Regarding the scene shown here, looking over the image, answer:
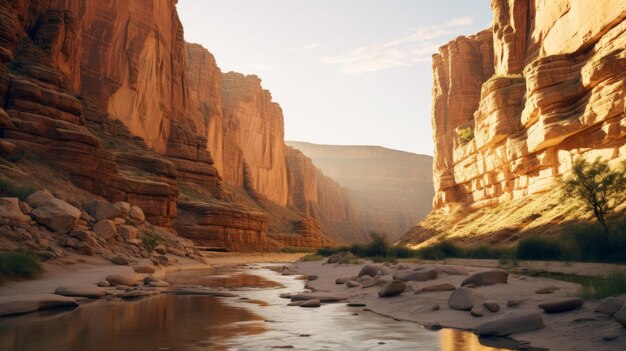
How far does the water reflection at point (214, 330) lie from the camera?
19.7 feet

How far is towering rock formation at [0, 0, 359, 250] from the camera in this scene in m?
29.2

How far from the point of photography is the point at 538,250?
65.6ft

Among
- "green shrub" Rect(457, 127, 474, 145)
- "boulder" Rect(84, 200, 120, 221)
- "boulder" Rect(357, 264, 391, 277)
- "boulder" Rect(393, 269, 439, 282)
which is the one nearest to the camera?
"boulder" Rect(393, 269, 439, 282)

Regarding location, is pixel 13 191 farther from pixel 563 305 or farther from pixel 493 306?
pixel 563 305

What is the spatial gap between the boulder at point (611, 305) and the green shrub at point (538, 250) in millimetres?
14172

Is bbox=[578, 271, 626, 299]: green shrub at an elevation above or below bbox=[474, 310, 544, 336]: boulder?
above

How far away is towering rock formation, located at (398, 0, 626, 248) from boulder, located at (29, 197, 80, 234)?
26.4 meters

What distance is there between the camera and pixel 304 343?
6.21 metres

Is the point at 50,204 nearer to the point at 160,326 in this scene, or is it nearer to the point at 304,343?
the point at 160,326

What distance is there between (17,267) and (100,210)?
1218cm

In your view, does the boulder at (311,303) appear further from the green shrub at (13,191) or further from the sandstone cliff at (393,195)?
the sandstone cliff at (393,195)

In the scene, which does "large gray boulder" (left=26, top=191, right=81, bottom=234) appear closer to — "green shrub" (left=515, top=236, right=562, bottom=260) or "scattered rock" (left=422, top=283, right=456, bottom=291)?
"scattered rock" (left=422, top=283, right=456, bottom=291)

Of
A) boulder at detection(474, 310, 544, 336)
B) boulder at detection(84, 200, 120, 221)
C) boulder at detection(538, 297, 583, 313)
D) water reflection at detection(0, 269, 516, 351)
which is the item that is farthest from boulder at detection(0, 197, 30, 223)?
boulder at detection(538, 297, 583, 313)

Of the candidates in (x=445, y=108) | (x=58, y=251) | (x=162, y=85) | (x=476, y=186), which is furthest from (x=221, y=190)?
(x=58, y=251)
